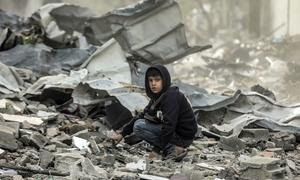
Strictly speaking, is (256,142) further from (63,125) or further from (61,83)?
(61,83)

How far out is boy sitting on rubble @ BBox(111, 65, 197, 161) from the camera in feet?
17.9

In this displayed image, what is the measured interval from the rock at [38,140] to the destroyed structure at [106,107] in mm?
10

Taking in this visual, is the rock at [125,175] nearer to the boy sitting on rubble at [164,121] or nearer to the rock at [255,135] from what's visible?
the boy sitting on rubble at [164,121]

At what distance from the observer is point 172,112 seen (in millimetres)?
5422

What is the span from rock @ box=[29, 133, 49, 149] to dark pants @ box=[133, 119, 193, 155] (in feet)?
3.03

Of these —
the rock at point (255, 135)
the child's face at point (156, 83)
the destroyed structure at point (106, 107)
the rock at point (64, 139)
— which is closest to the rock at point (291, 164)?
the destroyed structure at point (106, 107)

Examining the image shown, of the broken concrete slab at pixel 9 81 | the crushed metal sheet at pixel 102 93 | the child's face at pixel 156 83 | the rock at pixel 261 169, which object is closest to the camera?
the rock at pixel 261 169

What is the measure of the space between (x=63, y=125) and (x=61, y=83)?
3.87 feet

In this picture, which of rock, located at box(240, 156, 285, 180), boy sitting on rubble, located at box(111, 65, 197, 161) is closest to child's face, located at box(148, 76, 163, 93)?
boy sitting on rubble, located at box(111, 65, 197, 161)

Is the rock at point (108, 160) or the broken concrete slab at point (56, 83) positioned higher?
the broken concrete slab at point (56, 83)

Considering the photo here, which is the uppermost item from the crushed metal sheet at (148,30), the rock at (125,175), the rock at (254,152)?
the crushed metal sheet at (148,30)

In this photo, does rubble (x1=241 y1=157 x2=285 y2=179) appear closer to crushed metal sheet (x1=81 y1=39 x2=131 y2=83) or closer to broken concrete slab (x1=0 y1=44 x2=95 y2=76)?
crushed metal sheet (x1=81 y1=39 x2=131 y2=83)

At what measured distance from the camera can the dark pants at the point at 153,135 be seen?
18.5 ft

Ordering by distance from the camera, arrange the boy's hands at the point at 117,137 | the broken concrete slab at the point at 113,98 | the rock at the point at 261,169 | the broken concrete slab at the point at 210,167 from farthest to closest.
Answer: the broken concrete slab at the point at 113,98 < the boy's hands at the point at 117,137 < the broken concrete slab at the point at 210,167 < the rock at the point at 261,169
